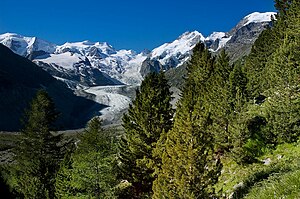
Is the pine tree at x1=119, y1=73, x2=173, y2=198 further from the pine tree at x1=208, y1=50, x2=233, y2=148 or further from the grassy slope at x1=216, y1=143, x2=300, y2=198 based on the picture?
the grassy slope at x1=216, y1=143, x2=300, y2=198

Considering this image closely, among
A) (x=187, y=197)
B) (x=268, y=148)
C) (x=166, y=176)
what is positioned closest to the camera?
(x=187, y=197)

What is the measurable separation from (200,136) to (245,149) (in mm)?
8004

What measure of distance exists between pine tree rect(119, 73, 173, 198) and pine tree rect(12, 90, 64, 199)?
9289 mm

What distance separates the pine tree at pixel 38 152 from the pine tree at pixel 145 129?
9.29 m

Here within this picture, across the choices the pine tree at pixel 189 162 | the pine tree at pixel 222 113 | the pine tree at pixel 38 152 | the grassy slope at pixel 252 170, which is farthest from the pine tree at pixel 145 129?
the pine tree at pixel 38 152

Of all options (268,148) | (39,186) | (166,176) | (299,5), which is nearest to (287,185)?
(166,176)

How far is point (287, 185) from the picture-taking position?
341 inches

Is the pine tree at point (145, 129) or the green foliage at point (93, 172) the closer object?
the green foliage at point (93, 172)

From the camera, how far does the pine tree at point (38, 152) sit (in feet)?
110

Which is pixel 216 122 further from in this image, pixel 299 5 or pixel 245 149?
pixel 299 5

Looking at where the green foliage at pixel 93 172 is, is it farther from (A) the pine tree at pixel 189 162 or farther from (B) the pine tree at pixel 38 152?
(A) the pine tree at pixel 189 162

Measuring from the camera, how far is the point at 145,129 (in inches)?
1125

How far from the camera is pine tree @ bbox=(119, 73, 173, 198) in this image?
1120 inches

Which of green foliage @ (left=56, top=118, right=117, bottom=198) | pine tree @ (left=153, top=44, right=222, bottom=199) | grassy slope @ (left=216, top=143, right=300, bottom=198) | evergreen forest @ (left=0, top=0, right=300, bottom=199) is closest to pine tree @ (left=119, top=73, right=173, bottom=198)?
evergreen forest @ (left=0, top=0, right=300, bottom=199)
